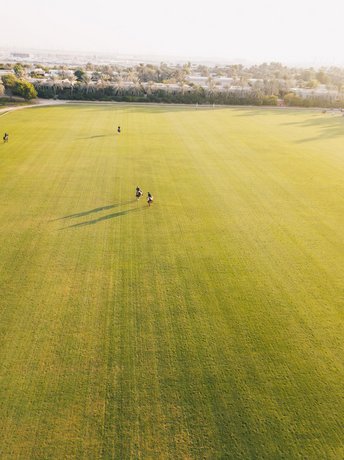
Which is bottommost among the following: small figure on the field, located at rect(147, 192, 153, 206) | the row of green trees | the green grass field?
the green grass field

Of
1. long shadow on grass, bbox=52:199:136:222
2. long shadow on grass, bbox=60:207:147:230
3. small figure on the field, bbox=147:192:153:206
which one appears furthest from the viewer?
small figure on the field, bbox=147:192:153:206

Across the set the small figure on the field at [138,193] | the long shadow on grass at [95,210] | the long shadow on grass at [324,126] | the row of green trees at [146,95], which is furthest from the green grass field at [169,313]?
the row of green trees at [146,95]

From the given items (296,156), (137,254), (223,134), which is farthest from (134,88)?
(137,254)

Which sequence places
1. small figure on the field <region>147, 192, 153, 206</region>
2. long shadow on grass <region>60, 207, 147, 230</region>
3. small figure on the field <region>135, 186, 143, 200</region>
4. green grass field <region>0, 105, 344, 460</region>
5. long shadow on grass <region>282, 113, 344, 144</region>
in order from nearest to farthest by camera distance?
1. green grass field <region>0, 105, 344, 460</region>
2. long shadow on grass <region>60, 207, 147, 230</region>
3. small figure on the field <region>147, 192, 153, 206</region>
4. small figure on the field <region>135, 186, 143, 200</region>
5. long shadow on grass <region>282, 113, 344, 144</region>

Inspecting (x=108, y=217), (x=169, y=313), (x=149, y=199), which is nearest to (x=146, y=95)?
(x=149, y=199)

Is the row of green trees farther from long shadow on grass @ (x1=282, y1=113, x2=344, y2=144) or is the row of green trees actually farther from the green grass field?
the green grass field

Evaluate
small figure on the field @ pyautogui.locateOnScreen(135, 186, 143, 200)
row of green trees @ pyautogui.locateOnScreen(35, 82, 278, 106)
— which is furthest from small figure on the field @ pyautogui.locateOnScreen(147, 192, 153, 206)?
row of green trees @ pyautogui.locateOnScreen(35, 82, 278, 106)

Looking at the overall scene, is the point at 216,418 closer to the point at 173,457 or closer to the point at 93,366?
the point at 173,457

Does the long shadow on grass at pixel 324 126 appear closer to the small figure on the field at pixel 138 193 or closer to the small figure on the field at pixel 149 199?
the small figure on the field at pixel 138 193
